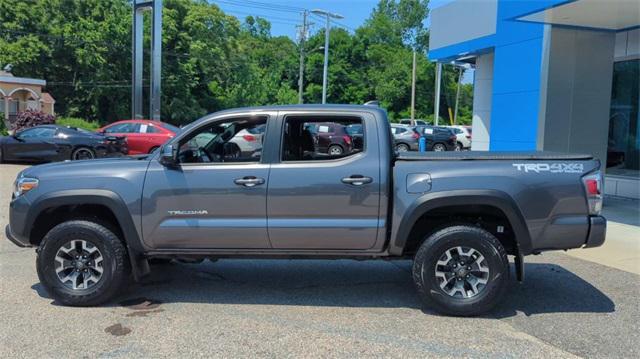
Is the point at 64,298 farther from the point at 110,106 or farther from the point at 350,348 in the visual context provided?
the point at 110,106

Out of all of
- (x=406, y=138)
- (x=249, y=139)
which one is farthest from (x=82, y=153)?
(x=406, y=138)

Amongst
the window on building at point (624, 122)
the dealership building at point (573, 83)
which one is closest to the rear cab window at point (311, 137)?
the dealership building at point (573, 83)

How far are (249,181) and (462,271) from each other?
6.88 ft

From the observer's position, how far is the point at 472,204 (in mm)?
5062

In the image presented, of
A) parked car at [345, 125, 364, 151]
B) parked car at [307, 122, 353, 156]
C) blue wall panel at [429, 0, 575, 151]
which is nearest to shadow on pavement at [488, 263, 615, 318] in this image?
parked car at [345, 125, 364, 151]

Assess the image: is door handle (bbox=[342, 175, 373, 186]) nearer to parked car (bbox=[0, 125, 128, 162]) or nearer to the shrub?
parked car (bbox=[0, 125, 128, 162])

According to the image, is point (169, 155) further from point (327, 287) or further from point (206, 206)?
point (327, 287)

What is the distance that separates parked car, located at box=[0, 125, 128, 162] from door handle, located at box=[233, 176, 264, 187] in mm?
13299

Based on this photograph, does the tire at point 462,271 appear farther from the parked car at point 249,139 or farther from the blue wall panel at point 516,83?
the blue wall panel at point 516,83

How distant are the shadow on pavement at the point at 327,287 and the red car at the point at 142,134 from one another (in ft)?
39.6

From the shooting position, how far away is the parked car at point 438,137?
99.2ft

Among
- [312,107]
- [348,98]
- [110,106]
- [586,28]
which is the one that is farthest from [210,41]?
[312,107]

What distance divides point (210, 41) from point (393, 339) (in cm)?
4861

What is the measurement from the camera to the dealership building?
40.7 ft
